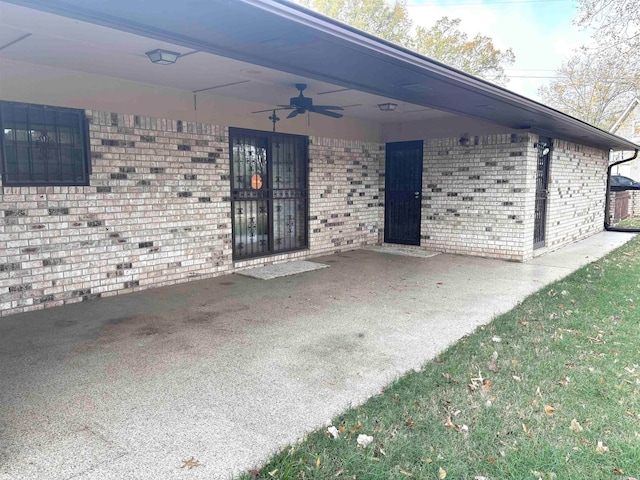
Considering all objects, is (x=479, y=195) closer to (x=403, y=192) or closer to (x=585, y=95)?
(x=403, y=192)

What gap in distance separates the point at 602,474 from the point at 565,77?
29782 mm

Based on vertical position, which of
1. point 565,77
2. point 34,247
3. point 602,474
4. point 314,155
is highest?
point 565,77

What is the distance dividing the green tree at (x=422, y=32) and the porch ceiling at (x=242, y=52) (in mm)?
25852

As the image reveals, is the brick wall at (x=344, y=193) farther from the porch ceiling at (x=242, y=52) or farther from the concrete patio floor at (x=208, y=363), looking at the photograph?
the concrete patio floor at (x=208, y=363)

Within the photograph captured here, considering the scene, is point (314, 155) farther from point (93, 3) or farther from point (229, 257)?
point (93, 3)

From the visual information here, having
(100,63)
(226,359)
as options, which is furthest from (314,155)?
(226,359)

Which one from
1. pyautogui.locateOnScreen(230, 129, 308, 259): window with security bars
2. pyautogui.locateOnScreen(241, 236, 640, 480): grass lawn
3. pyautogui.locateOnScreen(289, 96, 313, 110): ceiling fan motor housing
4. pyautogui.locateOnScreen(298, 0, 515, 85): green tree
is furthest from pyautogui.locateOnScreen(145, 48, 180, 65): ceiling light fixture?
pyautogui.locateOnScreen(298, 0, 515, 85): green tree

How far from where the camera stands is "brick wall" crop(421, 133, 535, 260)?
8.12 m

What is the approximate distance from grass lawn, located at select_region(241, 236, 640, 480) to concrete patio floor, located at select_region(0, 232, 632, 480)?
0.75 feet

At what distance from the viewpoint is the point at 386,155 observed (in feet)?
32.0

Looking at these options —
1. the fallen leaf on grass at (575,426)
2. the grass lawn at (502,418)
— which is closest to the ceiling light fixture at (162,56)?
the grass lawn at (502,418)

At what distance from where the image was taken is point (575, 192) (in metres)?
10.8

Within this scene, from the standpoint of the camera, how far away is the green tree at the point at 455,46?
30.2 metres

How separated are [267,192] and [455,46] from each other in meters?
27.1
